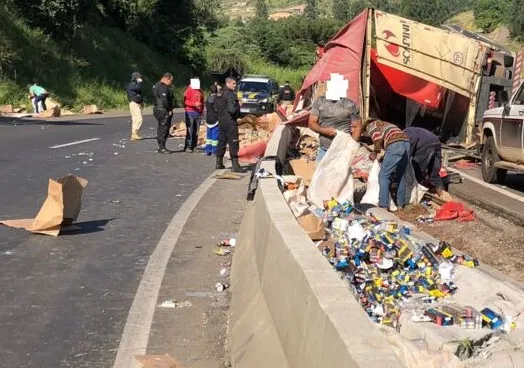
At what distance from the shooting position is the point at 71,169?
13914 millimetres

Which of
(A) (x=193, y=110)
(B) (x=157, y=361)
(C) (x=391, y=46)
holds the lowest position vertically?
(B) (x=157, y=361)

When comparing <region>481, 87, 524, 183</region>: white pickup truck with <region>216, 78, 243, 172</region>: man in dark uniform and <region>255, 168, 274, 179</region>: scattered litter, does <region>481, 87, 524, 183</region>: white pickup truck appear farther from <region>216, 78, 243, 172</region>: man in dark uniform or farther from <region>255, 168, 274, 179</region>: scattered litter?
A: <region>255, 168, 274, 179</region>: scattered litter

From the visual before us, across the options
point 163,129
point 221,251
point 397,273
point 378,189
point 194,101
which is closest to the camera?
point 397,273

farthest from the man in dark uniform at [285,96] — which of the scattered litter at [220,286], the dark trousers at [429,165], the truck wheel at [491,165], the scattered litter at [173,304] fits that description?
the scattered litter at [173,304]

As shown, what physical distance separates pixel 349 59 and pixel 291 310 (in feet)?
42.3

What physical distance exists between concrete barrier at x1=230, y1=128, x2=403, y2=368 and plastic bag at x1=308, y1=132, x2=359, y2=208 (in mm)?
2930

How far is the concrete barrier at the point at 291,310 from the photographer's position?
318cm

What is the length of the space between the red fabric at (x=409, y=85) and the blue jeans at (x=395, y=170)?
21.5 ft

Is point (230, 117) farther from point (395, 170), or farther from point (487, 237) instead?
point (487, 237)

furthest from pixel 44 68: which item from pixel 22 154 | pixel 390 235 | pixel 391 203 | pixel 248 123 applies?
pixel 390 235

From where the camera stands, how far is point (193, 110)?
1862 centimetres

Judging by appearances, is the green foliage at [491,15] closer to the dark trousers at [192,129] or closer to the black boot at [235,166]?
the dark trousers at [192,129]

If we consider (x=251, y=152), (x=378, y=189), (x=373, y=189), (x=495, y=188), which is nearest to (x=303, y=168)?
(x=373, y=189)

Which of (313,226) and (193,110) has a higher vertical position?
(193,110)
